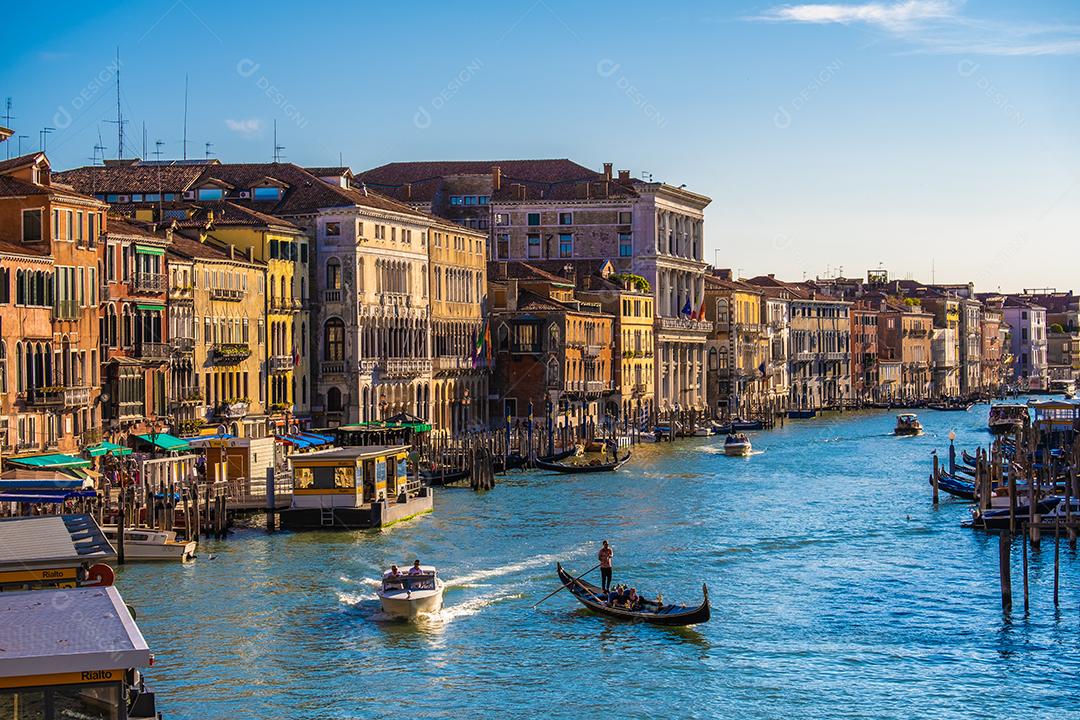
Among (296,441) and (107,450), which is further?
(296,441)

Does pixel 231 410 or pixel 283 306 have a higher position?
pixel 283 306

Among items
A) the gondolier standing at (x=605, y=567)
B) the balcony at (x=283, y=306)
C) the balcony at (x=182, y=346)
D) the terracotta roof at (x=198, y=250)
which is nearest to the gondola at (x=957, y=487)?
the gondolier standing at (x=605, y=567)

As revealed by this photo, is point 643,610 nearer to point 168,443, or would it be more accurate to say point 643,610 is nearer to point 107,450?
point 107,450

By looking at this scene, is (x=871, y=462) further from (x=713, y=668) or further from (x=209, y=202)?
(x=713, y=668)

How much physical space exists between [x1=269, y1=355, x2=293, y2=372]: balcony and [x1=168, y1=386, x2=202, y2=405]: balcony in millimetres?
3566

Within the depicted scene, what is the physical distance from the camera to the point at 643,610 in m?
21.0

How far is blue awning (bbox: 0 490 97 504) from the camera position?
25.3 metres

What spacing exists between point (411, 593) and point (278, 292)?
2015 centimetres

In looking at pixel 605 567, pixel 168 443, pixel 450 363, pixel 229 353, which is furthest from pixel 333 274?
pixel 605 567

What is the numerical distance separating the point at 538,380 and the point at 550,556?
2580cm

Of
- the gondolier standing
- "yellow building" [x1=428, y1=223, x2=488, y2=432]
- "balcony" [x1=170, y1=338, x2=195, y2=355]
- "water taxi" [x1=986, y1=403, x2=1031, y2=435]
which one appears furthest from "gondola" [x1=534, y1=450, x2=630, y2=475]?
the gondolier standing

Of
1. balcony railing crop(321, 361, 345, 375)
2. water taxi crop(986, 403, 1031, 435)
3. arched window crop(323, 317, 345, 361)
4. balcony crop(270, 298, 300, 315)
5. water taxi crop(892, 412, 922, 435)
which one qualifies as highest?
balcony crop(270, 298, 300, 315)

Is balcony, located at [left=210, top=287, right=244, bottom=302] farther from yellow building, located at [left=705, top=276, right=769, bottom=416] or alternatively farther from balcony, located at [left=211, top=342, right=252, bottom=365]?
Result: yellow building, located at [left=705, top=276, right=769, bottom=416]

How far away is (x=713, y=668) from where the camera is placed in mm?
18844
